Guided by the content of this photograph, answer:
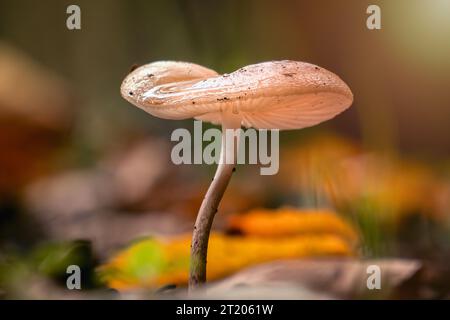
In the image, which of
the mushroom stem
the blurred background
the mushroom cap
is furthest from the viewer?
the blurred background

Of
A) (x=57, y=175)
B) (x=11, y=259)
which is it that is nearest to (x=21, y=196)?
(x=57, y=175)

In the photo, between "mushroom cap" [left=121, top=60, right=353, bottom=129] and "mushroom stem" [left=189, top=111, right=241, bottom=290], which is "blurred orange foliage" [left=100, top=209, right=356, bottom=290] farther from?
"mushroom cap" [left=121, top=60, right=353, bottom=129]

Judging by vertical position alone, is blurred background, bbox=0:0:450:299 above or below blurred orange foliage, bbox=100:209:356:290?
above

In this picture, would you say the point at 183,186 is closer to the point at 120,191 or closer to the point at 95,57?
the point at 120,191

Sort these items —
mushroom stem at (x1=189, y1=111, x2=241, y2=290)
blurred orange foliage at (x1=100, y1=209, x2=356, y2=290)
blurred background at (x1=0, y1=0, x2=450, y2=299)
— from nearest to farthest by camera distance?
mushroom stem at (x1=189, y1=111, x2=241, y2=290), blurred orange foliage at (x1=100, y1=209, x2=356, y2=290), blurred background at (x1=0, y1=0, x2=450, y2=299)

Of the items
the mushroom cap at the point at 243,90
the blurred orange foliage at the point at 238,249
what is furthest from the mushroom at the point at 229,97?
the blurred orange foliage at the point at 238,249

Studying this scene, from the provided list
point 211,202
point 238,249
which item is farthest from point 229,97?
point 238,249

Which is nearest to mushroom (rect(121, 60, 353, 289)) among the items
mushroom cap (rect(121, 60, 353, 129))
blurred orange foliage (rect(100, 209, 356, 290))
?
mushroom cap (rect(121, 60, 353, 129))

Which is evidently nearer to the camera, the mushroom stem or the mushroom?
the mushroom
